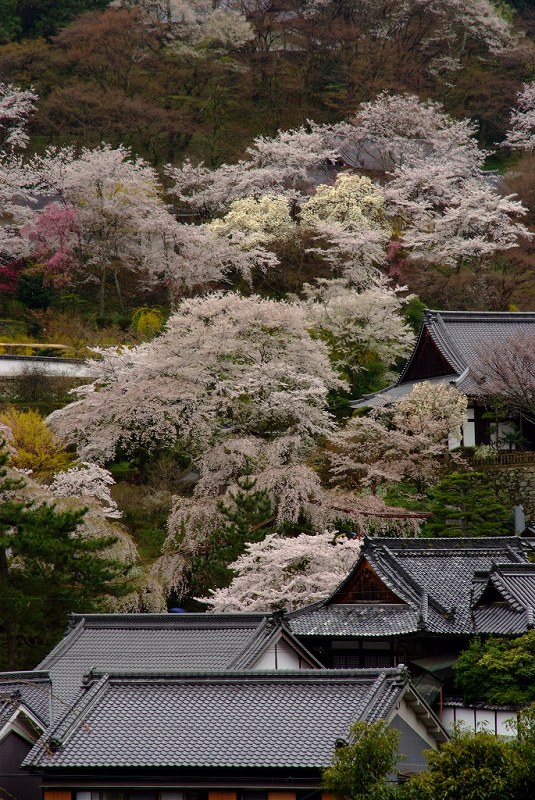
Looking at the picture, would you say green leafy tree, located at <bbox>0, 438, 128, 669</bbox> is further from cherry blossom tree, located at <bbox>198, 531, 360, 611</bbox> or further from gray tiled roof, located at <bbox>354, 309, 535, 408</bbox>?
gray tiled roof, located at <bbox>354, 309, 535, 408</bbox>

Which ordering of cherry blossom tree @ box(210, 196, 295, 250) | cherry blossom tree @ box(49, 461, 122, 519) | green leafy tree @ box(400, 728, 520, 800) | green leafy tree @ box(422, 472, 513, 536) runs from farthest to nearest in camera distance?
cherry blossom tree @ box(210, 196, 295, 250)
cherry blossom tree @ box(49, 461, 122, 519)
green leafy tree @ box(422, 472, 513, 536)
green leafy tree @ box(400, 728, 520, 800)

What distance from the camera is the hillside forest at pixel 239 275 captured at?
102 feet

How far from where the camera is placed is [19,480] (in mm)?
28188

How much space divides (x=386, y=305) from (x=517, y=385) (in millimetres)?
8376

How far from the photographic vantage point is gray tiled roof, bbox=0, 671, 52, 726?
71.2 ft

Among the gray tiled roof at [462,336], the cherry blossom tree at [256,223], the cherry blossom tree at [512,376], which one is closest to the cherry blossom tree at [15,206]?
the cherry blossom tree at [256,223]

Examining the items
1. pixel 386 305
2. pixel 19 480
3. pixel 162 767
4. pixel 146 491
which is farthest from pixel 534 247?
pixel 162 767

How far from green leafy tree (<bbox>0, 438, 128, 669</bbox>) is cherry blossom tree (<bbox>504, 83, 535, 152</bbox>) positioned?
43196 mm

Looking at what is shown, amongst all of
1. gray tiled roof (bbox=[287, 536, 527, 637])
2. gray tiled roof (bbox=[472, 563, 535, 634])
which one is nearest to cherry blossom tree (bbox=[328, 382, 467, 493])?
gray tiled roof (bbox=[287, 536, 527, 637])

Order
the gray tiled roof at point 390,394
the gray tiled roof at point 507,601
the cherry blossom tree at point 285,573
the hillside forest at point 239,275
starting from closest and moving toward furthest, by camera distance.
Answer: the gray tiled roof at point 507,601 < the cherry blossom tree at point 285,573 < the hillside forest at point 239,275 < the gray tiled roof at point 390,394

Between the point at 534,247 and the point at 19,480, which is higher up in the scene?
the point at 534,247

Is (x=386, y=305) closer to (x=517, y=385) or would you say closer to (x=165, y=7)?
(x=517, y=385)

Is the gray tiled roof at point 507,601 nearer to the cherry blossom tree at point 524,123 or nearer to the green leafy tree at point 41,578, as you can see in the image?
the green leafy tree at point 41,578

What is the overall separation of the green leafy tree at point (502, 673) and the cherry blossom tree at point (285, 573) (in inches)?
214
